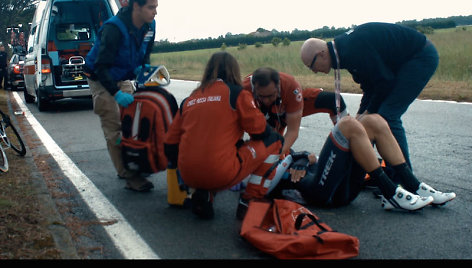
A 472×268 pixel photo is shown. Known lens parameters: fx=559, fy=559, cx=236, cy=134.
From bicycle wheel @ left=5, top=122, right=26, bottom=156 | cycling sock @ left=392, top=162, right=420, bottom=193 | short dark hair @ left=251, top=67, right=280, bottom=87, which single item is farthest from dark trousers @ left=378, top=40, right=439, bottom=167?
bicycle wheel @ left=5, top=122, right=26, bottom=156

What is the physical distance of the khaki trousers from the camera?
5543mm

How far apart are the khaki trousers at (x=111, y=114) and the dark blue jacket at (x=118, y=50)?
0.37 ft

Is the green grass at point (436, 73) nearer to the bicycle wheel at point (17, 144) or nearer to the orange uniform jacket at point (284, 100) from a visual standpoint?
the orange uniform jacket at point (284, 100)

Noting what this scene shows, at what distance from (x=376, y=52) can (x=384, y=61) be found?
25cm

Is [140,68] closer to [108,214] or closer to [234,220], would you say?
[108,214]

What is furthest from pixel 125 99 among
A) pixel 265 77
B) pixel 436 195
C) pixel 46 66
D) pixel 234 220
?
pixel 46 66

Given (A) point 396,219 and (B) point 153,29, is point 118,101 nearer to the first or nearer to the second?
(B) point 153,29

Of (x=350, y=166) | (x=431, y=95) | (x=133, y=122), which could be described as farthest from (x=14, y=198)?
(x=431, y=95)

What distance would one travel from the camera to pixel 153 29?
5.65m

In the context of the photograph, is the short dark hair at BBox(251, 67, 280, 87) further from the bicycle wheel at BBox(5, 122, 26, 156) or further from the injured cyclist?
the bicycle wheel at BBox(5, 122, 26, 156)

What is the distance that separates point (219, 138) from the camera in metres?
4.20

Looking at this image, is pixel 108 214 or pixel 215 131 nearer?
pixel 215 131

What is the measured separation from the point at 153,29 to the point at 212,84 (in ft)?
5.50

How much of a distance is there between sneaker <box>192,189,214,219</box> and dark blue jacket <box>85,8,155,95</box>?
4.72ft
